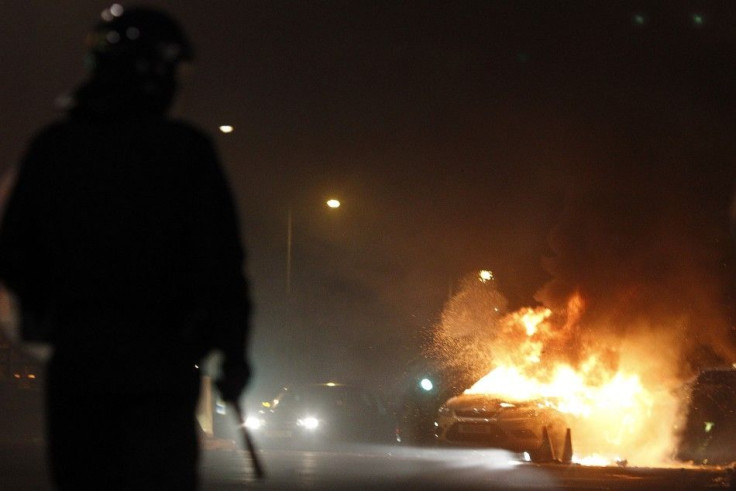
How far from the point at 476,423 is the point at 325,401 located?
782cm

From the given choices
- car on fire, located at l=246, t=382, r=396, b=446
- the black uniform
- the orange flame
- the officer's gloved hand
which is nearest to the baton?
the officer's gloved hand

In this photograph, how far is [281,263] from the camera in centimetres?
4394

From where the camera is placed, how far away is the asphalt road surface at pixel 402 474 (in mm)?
14438

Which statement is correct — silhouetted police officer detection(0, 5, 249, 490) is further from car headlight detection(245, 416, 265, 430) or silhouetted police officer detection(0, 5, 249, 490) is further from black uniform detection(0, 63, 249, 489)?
car headlight detection(245, 416, 265, 430)

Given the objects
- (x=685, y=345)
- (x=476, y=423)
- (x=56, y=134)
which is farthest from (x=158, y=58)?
(x=685, y=345)

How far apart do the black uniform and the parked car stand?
1632 centimetres

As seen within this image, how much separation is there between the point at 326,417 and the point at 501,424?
7964mm

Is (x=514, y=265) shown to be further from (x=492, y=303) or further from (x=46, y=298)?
(x=46, y=298)

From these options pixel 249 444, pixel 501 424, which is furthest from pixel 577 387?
pixel 249 444

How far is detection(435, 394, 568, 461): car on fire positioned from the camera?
20.5 metres

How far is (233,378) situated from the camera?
3643 mm

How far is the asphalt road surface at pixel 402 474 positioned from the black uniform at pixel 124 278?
9.87 metres

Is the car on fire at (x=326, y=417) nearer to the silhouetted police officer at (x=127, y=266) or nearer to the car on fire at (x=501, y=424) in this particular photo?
the car on fire at (x=501, y=424)

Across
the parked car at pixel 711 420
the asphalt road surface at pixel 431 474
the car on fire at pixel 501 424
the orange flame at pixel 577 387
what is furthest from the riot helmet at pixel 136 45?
the car on fire at pixel 501 424
